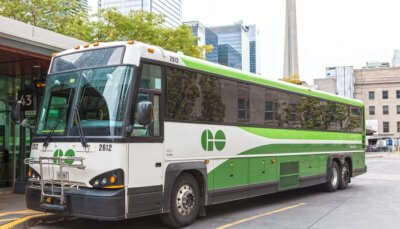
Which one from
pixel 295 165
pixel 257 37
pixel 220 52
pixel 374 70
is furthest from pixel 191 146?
pixel 257 37

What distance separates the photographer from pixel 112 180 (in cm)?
764

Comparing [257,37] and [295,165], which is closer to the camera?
[295,165]

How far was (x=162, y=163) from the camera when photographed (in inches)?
338

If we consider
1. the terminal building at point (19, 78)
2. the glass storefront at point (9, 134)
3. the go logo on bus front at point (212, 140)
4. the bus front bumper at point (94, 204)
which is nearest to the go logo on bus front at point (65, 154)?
the bus front bumper at point (94, 204)

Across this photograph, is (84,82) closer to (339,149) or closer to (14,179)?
(14,179)

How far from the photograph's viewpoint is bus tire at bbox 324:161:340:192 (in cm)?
1582

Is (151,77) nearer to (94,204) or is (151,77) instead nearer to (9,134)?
(94,204)

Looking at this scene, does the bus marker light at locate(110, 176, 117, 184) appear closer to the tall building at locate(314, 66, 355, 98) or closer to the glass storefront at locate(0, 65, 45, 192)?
the glass storefront at locate(0, 65, 45, 192)

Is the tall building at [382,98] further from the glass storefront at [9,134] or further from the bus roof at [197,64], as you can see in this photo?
the glass storefront at [9,134]

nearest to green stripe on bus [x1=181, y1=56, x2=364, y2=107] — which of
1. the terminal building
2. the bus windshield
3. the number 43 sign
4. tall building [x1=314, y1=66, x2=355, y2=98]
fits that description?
the bus windshield

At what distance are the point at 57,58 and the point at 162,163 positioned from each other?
9.85ft

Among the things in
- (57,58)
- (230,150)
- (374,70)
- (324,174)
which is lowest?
(324,174)

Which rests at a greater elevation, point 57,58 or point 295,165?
point 57,58

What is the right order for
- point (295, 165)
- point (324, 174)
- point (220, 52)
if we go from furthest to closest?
1. point (220, 52)
2. point (324, 174)
3. point (295, 165)
